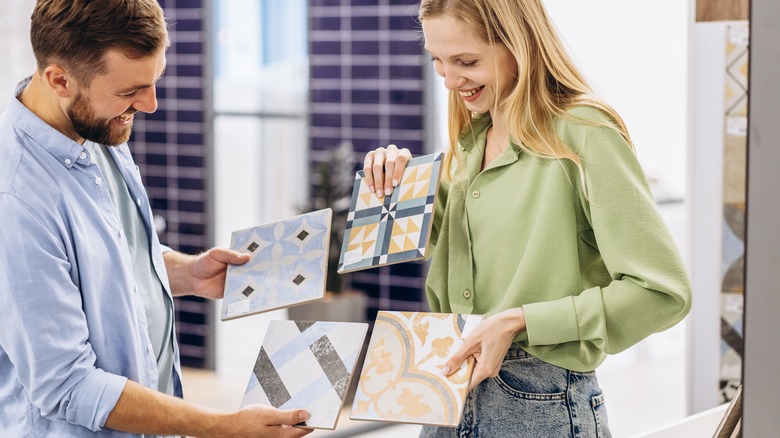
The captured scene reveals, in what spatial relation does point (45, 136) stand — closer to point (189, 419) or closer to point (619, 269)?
point (189, 419)

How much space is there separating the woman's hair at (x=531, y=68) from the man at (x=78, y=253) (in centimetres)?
57

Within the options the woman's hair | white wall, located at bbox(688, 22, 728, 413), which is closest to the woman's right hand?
the woman's hair

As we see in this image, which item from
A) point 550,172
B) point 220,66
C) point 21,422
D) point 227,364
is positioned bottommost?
point 227,364

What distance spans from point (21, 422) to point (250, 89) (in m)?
4.13

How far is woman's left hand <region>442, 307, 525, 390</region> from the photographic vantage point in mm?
1492

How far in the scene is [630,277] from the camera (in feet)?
4.84

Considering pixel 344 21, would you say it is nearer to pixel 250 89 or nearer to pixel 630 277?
pixel 250 89

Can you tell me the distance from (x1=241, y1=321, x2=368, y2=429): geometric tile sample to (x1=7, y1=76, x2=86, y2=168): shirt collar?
0.48 m

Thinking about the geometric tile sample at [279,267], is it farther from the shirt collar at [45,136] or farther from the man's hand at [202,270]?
the shirt collar at [45,136]

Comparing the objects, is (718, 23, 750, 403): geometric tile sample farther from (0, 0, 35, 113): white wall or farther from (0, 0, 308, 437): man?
(0, 0, 35, 113): white wall

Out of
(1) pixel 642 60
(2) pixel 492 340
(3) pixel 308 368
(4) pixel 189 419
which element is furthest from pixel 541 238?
(1) pixel 642 60

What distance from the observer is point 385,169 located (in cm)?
173

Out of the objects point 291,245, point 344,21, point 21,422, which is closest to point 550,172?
point 291,245

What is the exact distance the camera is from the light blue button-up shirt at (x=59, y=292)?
1.47m
